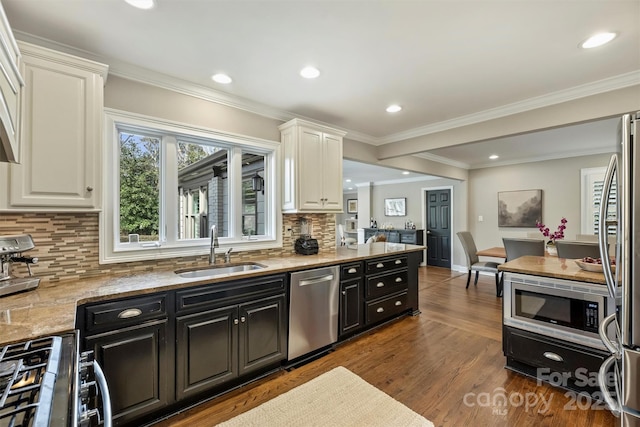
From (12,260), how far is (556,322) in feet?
12.3

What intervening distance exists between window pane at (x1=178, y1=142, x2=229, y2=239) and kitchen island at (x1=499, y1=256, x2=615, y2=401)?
9.12 feet

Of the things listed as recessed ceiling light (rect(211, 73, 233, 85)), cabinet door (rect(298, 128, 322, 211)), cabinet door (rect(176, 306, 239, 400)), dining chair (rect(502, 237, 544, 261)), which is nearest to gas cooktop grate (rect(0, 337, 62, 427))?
cabinet door (rect(176, 306, 239, 400))

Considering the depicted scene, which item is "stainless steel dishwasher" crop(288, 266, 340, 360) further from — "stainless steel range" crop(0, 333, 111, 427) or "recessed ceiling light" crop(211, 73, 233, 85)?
"recessed ceiling light" crop(211, 73, 233, 85)

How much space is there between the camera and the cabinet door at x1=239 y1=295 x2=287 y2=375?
226cm

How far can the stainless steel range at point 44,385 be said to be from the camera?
2.24ft

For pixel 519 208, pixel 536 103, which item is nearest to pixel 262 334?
pixel 536 103

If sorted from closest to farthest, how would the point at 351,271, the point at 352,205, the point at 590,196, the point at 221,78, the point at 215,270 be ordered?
the point at 221,78
the point at 215,270
the point at 351,271
the point at 590,196
the point at 352,205

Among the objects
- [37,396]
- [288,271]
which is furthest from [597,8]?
[37,396]

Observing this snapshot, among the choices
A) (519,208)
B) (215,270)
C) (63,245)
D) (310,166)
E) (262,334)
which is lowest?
(262,334)

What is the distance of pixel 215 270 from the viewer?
8.71 ft

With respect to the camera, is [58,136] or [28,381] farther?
[58,136]

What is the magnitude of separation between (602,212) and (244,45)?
2311mm

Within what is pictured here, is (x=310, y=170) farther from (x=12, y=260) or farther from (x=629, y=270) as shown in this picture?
(x=629, y=270)

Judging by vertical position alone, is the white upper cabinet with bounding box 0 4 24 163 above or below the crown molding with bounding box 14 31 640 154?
below
